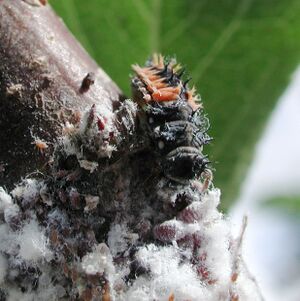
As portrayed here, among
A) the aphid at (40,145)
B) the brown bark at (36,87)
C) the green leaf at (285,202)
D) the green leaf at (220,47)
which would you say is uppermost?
the green leaf at (285,202)

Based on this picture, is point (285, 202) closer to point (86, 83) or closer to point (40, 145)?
point (86, 83)

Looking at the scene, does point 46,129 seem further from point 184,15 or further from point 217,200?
point 184,15

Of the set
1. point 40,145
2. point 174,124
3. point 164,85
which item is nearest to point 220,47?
point 164,85

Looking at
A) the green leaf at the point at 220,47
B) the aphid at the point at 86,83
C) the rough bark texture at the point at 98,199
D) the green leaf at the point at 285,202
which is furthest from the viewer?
the green leaf at the point at 285,202

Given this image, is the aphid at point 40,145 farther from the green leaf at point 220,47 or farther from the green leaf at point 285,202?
the green leaf at point 285,202

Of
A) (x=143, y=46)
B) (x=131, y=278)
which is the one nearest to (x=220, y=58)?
(x=143, y=46)

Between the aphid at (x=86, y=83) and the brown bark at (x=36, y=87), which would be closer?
the brown bark at (x=36, y=87)

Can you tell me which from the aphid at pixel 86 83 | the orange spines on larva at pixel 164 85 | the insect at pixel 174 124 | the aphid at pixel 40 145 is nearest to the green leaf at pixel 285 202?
the orange spines on larva at pixel 164 85
